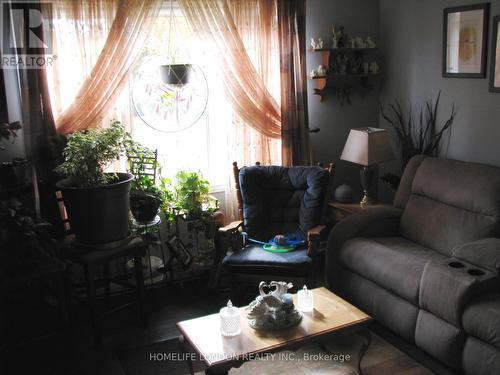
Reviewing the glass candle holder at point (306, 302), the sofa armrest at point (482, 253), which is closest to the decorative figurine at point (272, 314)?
the glass candle holder at point (306, 302)

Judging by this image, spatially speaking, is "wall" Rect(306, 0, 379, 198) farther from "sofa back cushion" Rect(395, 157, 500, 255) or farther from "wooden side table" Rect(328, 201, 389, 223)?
"sofa back cushion" Rect(395, 157, 500, 255)

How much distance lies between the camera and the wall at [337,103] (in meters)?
4.52

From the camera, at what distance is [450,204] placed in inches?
142

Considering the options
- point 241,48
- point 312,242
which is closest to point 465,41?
point 241,48

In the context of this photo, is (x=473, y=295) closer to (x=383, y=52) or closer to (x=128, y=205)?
(x=128, y=205)


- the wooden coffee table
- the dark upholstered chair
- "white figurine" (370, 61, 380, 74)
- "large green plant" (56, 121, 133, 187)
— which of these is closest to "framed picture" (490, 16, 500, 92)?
"white figurine" (370, 61, 380, 74)

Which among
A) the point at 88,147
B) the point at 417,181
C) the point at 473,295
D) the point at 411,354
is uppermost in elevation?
the point at 88,147

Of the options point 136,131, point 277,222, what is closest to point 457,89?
point 277,222

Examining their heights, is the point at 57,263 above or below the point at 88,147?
below

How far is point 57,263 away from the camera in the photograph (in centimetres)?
317

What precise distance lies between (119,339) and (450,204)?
2.33m

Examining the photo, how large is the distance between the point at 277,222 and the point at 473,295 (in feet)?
5.44

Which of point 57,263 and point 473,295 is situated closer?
point 473,295
